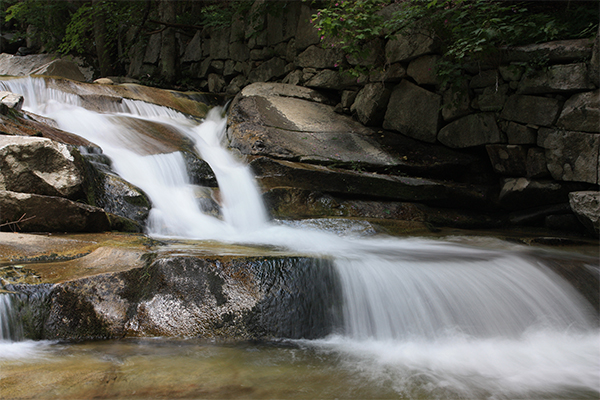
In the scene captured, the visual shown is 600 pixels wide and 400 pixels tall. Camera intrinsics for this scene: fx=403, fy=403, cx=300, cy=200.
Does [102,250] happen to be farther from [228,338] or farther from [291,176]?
[291,176]

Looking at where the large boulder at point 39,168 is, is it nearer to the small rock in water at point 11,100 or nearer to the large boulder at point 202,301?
the large boulder at point 202,301

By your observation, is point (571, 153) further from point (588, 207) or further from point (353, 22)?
point (353, 22)

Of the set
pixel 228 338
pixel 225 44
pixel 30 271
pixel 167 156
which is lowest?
pixel 228 338

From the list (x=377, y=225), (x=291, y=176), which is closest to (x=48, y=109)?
(x=291, y=176)

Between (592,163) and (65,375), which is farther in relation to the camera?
(592,163)

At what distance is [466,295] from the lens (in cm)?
327

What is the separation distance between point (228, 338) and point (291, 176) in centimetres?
331

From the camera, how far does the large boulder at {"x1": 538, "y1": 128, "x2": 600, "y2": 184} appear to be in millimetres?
5023

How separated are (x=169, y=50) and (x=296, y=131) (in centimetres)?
690

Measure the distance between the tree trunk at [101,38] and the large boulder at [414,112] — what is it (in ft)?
27.1

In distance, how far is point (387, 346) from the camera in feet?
9.48

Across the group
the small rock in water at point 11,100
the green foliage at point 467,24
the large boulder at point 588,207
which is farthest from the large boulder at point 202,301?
the green foliage at point 467,24

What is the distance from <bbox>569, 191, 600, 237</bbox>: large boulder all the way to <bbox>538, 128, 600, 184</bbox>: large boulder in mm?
229

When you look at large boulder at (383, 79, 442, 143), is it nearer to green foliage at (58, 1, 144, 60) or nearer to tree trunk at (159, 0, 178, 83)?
tree trunk at (159, 0, 178, 83)
